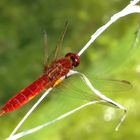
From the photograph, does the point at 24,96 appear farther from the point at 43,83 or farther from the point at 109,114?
the point at 109,114

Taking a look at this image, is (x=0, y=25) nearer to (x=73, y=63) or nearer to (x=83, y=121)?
(x=83, y=121)

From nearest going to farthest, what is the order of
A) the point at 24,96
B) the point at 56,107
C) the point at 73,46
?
1. the point at 24,96
2. the point at 56,107
3. the point at 73,46

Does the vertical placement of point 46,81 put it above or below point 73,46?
below

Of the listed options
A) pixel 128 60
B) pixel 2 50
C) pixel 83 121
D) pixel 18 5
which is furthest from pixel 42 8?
pixel 83 121

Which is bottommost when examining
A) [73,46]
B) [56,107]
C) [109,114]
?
[109,114]

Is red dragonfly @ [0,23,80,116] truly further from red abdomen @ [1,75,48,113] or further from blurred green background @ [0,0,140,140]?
blurred green background @ [0,0,140,140]

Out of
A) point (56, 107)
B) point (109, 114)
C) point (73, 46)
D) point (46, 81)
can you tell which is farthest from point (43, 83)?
point (73, 46)

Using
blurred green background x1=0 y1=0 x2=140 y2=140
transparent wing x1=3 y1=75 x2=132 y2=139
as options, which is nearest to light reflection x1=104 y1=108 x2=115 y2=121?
blurred green background x1=0 y1=0 x2=140 y2=140
